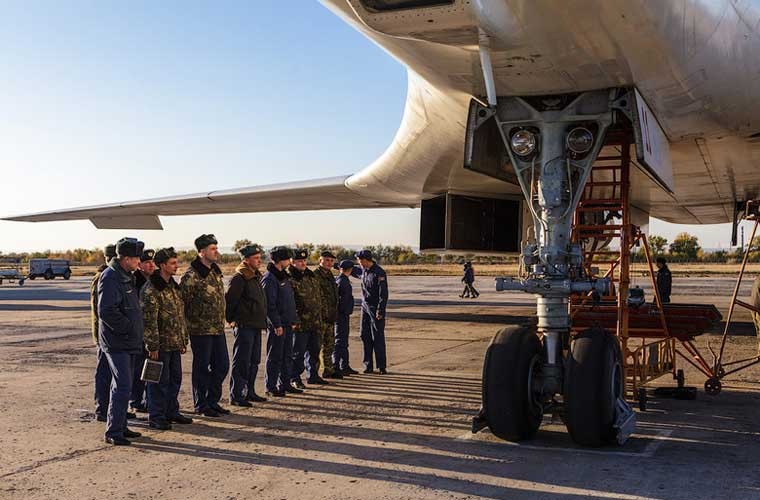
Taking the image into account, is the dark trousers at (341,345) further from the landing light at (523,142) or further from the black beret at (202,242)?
the landing light at (523,142)

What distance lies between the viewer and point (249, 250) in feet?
26.3

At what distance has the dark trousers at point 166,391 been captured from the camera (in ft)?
21.6

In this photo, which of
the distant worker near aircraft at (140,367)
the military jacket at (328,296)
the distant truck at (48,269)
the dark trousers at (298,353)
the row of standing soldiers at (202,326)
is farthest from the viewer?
the distant truck at (48,269)

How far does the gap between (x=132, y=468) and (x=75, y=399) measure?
2.98m

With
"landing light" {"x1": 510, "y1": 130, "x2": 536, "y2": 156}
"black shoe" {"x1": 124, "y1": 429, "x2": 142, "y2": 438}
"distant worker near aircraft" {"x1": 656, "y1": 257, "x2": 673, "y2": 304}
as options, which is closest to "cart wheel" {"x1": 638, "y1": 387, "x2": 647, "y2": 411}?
"landing light" {"x1": 510, "y1": 130, "x2": 536, "y2": 156}

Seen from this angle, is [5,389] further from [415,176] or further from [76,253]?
[76,253]

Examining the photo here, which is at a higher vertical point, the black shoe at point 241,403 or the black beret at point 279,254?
the black beret at point 279,254

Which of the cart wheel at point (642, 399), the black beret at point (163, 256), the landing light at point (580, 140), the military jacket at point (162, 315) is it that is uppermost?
the landing light at point (580, 140)

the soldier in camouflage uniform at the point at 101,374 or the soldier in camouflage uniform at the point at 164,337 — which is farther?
the soldier in camouflage uniform at the point at 101,374

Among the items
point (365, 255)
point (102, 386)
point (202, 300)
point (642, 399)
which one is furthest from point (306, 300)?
point (642, 399)

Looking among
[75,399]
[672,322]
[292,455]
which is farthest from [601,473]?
[75,399]

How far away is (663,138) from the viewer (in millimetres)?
7168

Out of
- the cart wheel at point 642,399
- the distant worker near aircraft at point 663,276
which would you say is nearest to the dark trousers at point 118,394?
the cart wheel at point 642,399

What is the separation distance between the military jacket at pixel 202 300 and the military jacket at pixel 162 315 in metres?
0.23
